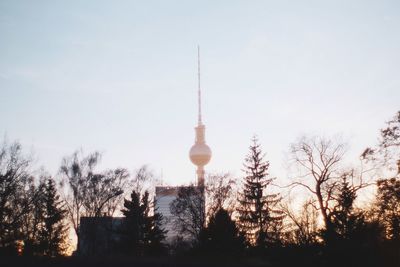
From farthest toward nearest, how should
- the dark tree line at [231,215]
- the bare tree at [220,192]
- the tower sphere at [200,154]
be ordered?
the tower sphere at [200,154]
the bare tree at [220,192]
the dark tree line at [231,215]

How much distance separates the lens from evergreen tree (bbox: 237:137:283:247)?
42531 millimetres

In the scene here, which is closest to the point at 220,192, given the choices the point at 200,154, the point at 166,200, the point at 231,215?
the point at 231,215

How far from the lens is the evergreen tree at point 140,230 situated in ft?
159

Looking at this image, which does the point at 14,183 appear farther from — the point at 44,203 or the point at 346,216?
the point at 346,216

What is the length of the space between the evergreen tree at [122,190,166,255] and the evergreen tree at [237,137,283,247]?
40.1 ft

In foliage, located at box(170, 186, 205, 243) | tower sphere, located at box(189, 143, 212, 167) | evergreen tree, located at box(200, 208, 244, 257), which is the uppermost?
tower sphere, located at box(189, 143, 212, 167)

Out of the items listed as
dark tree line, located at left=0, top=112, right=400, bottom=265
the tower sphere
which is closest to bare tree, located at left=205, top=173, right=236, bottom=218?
dark tree line, located at left=0, top=112, right=400, bottom=265

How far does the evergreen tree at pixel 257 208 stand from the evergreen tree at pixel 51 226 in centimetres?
2282

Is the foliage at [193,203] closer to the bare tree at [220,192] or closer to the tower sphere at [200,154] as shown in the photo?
the bare tree at [220,192]

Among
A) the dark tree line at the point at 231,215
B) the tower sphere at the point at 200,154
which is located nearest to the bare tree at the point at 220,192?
the dark tree line at the point at 231,215

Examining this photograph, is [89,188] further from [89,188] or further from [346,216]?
[346,216]

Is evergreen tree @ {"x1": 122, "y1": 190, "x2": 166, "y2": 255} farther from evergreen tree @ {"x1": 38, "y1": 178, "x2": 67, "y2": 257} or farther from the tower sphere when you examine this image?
the tower sphere

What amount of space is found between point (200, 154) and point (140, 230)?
86.8 metres

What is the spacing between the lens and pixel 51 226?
1946 inches
